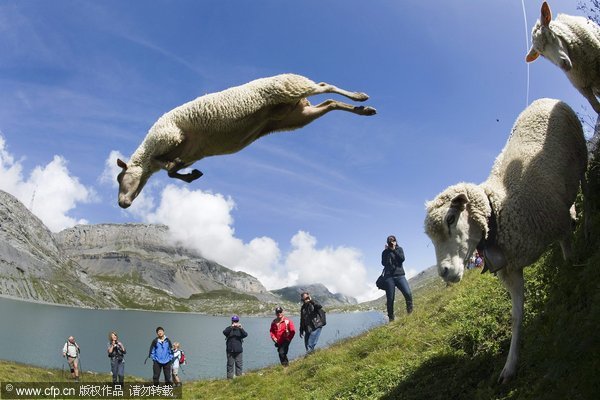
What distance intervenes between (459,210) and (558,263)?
280 centimetres

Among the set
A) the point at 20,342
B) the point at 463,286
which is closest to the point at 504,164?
the point at 463,286

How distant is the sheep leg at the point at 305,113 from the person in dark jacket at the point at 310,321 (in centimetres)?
1037

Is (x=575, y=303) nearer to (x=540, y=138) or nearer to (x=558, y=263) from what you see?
(x=558, y=263)

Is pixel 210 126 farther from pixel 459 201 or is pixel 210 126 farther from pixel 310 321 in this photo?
pixel 310 321

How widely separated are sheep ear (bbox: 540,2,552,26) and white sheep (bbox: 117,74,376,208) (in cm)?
352

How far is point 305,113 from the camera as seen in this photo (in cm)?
716

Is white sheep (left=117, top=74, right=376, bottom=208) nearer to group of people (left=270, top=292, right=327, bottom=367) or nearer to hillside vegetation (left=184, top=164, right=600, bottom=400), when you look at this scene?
hillside vegetation (left=184, top=164, right=600, bottom=400)

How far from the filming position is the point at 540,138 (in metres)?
6.34

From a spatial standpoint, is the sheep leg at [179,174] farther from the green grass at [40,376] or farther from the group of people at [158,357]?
the green grass at [40,376]

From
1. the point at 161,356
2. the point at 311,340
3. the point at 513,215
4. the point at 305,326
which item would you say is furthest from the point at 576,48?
the point at 161,356

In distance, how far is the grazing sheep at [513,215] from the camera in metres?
5.28

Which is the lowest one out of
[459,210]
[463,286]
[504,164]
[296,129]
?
[463,286]

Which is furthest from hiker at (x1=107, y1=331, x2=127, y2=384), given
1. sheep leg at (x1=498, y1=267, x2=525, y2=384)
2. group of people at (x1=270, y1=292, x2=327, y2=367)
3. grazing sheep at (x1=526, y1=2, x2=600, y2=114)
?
grazing sheep at (x1=526, y1=2, x2=600, y2=114)

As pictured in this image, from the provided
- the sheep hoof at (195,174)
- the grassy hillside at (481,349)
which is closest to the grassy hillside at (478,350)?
the grassy hillside at (481,349)
